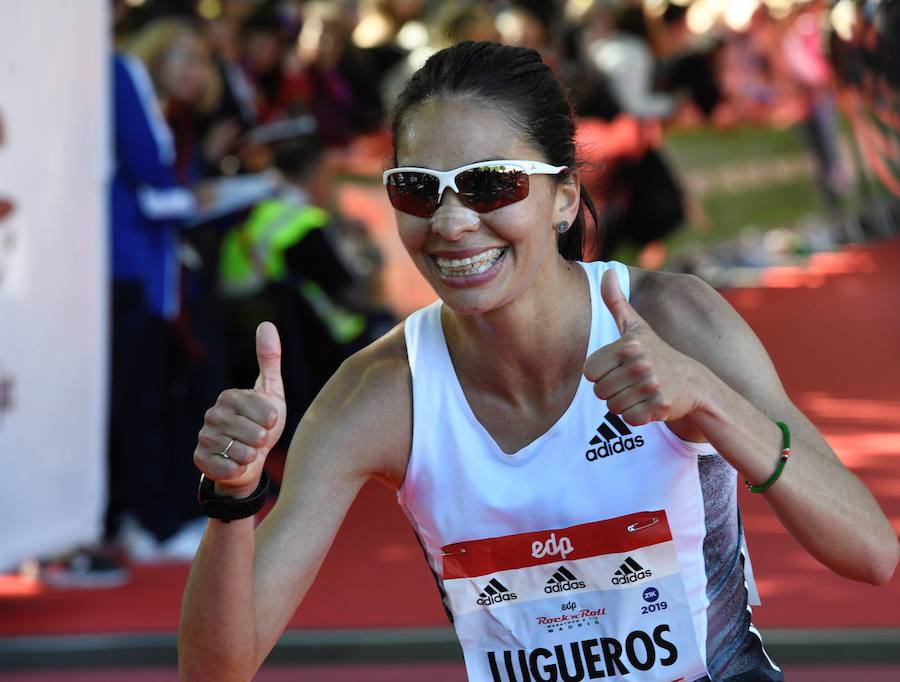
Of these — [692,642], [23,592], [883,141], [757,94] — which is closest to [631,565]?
[692,642]

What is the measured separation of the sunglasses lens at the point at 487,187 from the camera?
98.0 inches

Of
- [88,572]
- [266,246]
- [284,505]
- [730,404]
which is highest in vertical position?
[266,246]

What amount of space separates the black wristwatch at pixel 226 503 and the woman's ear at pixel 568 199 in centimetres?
78

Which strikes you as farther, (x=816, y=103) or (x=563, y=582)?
(x=816, y=103)

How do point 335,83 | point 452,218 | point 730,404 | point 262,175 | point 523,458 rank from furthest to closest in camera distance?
point 335,83
point 262,175
point 523,458
point 452,218
point 730,404

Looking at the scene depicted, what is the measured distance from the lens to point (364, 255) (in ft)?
30.4

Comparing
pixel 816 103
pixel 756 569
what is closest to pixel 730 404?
pixel 756 569

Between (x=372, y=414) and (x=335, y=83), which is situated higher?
(x=335, y=83)

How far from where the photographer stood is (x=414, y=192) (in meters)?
2.52

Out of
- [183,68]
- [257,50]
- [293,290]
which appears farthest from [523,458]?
[257,50]

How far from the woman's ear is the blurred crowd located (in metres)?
0.09

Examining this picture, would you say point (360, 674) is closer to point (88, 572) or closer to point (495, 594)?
point (88, 572)

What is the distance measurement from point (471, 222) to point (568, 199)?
31 cm

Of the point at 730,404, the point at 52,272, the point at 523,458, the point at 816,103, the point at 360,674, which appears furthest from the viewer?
the point at 816,103
